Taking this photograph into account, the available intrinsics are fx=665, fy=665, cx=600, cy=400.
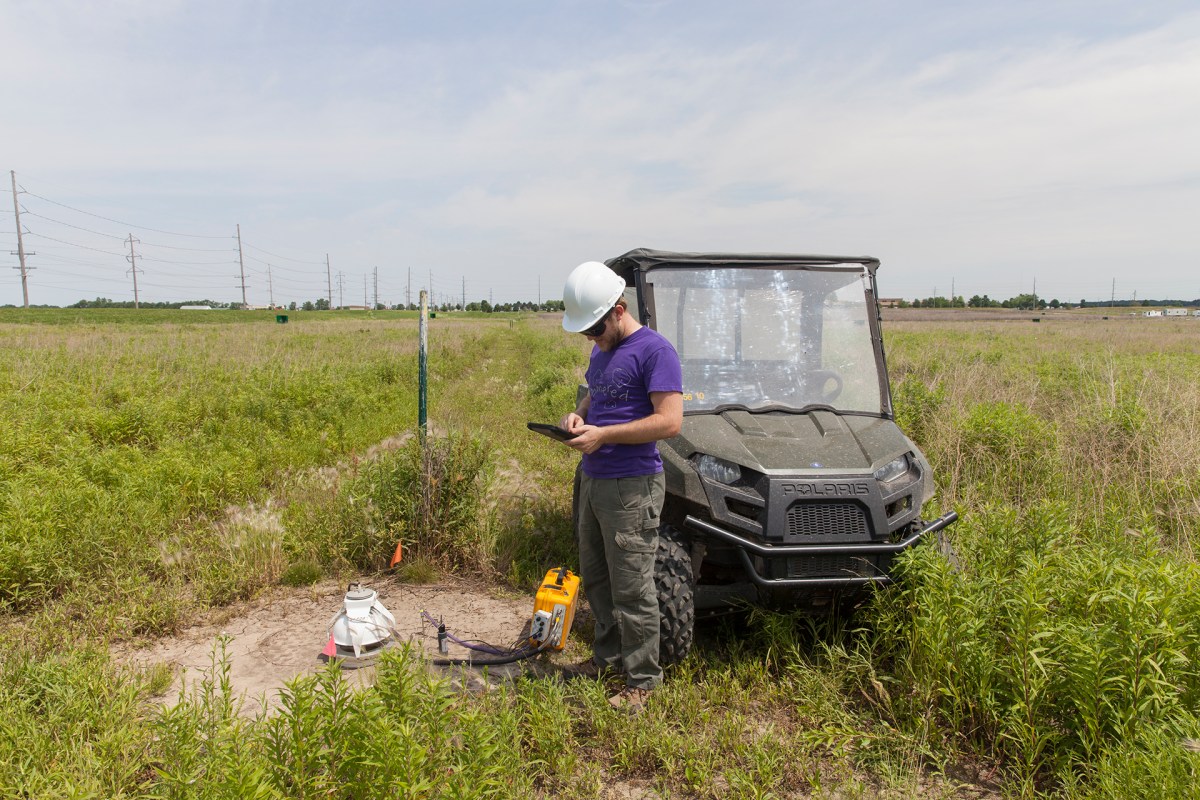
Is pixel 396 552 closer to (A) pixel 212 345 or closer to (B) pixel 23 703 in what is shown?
(B) pixel 23 703

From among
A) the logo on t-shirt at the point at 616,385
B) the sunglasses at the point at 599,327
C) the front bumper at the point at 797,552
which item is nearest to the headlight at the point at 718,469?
the front bumper at the point at 797,552

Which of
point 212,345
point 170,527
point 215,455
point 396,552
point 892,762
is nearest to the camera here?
point 892,762

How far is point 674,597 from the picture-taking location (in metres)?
3.38

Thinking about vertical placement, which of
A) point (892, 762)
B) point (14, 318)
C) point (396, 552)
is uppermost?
point (14, 318)

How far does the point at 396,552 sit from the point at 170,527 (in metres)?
2.00

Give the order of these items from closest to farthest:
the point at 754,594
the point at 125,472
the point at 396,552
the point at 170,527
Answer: the point at 754,594, the point at 396,552, the point at 170,527, the point at 125,472

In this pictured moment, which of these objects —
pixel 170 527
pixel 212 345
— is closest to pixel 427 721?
pixel 170 527

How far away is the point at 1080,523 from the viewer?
5.09m

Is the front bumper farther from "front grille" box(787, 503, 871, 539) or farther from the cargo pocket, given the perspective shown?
the cargo pocket

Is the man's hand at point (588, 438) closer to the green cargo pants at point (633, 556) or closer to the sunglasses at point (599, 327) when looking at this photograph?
the green cargo pants at point (633, 556)

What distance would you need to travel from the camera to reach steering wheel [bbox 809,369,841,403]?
4141 mm

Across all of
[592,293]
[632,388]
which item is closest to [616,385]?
[632,388]

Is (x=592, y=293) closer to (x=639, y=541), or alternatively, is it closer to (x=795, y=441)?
(x=639, y=541)

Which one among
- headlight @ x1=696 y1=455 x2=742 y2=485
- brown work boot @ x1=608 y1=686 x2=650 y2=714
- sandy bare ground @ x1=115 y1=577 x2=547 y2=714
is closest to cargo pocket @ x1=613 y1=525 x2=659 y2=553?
headlight @ x1=696 y1=455 x2=742 y2=485
